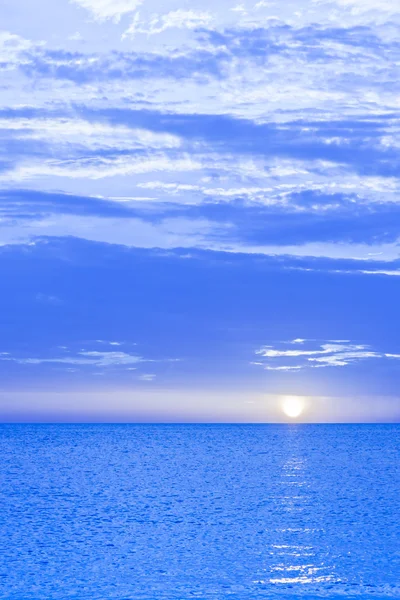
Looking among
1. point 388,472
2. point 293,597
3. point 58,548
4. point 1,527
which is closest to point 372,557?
point 293,597

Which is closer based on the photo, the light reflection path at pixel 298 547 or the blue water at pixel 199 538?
the blue water at pixel 199 538

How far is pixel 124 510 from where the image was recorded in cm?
5691

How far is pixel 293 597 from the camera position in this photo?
3092 cm

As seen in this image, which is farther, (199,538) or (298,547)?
(199,538)

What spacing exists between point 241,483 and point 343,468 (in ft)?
81.5

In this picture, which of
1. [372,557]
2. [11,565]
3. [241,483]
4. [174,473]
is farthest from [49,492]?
[372,557]

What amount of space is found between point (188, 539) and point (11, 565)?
1060 cm

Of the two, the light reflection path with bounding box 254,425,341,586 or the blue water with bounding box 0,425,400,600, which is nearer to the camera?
the blue water with bounding box 0,425,400,600

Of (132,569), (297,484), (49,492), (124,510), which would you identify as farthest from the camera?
(297,484)

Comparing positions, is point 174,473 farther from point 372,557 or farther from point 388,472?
point 372,557

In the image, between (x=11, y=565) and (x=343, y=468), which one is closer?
(x=11, y=565)

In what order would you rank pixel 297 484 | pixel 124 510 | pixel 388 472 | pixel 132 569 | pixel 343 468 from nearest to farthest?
pixel 132 569, pixel 124 510, pixel 297 484, pixel 388 472, pixel 343 468

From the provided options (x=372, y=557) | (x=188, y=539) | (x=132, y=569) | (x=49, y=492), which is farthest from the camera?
(x=49, y=492)

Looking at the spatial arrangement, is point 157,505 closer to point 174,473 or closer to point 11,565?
point 11,565
